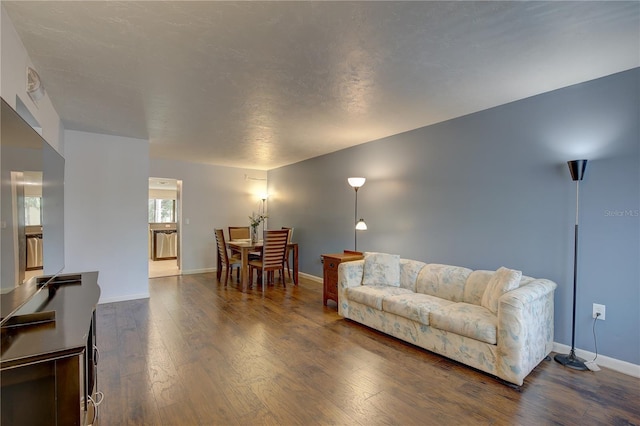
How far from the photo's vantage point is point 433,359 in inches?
105

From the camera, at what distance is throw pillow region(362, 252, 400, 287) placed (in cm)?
364

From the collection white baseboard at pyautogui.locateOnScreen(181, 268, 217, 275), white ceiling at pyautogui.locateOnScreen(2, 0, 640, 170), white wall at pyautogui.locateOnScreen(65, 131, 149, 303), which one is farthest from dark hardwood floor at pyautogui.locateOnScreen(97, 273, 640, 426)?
white baseboard at pyautogui.locateOnScreen(181, 268, 217, 275)

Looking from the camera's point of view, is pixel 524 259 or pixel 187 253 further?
pixel 187 253

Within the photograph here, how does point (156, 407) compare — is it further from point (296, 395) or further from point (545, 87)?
point (545, 87)

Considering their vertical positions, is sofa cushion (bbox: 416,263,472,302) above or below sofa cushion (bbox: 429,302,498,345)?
above

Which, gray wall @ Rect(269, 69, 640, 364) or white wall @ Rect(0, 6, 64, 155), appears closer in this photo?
white wall @ Rect(0, 6, 64, 155)

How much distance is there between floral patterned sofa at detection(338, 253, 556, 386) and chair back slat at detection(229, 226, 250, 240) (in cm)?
337

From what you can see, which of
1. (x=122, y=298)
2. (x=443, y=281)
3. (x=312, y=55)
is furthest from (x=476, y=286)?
(x=122, y=298)

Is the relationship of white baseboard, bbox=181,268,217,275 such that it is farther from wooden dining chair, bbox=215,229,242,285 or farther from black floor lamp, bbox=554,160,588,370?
black floor lamp, bbox=554,160,588,370

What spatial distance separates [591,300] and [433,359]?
4.72ft

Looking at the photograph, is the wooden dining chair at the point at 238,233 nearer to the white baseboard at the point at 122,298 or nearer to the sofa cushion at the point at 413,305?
the white baseboard at the point at 122,298

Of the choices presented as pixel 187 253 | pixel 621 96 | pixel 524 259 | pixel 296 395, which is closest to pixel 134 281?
pixel 187 253

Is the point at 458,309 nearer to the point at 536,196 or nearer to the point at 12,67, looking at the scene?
the point at 536,196

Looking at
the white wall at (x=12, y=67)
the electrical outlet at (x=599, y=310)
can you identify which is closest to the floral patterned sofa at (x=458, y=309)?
the electrical outlet at (x=599, y=310)
